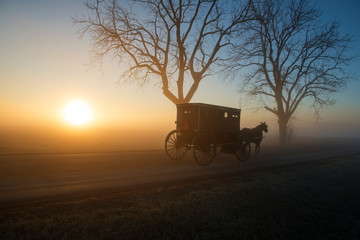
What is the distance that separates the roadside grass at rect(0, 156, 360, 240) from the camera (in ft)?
13.9

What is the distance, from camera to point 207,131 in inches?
467

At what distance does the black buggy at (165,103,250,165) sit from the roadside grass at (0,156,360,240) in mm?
3511

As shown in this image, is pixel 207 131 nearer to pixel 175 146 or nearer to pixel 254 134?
pixel 175 146

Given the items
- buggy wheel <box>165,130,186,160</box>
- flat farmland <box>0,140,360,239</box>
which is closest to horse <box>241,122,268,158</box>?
buggy wheel <box>165,130,186,160</box>

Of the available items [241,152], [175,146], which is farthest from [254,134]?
[175,146]

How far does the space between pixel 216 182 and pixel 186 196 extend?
6.97 feet

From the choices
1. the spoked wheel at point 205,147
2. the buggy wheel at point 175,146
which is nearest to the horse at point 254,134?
the spoked wheel at point 205,147

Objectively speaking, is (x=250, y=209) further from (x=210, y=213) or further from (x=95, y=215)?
(x=95, y=215)

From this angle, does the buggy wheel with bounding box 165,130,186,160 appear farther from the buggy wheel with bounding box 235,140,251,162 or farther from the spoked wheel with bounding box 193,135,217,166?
the buggy wheel with bounding box 235,140,251,162

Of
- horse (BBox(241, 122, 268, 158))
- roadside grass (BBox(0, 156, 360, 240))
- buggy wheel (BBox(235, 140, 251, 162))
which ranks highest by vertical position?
horse (BBox(241, 122, 268, 158))

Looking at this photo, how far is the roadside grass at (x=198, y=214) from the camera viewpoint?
13.9 feet

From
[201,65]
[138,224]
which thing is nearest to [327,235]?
[138,224]

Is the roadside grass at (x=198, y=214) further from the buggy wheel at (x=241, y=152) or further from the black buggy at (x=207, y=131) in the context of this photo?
the buggy wheel at (x=241, y=152)

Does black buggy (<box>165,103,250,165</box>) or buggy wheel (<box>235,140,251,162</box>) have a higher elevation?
black buggy (<box>165,103,250,165</box>)
